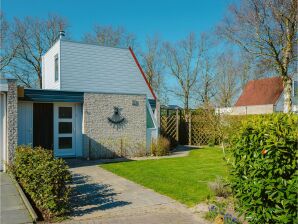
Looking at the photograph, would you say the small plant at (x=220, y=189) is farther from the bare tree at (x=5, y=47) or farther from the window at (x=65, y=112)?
the bare tree at (x=5, y=47)

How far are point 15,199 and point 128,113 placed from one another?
8843mm

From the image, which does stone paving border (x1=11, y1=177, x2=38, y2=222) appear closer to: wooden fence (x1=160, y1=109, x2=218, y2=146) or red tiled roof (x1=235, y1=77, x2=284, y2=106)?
wooden fence (x1=160, y1=109, x2=218, y2=146)

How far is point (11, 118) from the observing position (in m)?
9.99

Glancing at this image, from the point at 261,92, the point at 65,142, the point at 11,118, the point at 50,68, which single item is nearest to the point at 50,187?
the point at 11,118

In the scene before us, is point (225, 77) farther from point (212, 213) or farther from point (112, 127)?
point (212, 213)

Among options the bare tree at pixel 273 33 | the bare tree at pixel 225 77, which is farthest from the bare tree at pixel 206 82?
the bare tree at pixel 273 33

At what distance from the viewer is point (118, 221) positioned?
17.8 feet

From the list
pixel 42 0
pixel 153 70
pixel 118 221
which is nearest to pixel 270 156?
pixel 118 221

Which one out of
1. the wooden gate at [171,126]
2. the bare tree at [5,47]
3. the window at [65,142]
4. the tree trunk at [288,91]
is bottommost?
the window at [65,142]

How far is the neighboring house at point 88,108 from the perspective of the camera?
43.0 feet

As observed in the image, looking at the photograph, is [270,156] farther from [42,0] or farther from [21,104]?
[42,0]

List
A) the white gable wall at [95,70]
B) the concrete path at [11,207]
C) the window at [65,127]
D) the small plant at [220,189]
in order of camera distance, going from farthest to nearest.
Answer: the white gable wall at [95,70], the window at [65,127], the small plant at [220,189], the concrete path at [11,207]

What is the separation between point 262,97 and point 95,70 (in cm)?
2577

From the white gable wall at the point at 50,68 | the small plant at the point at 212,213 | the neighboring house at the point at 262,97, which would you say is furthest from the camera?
the neighboring house at the point at 262,97
